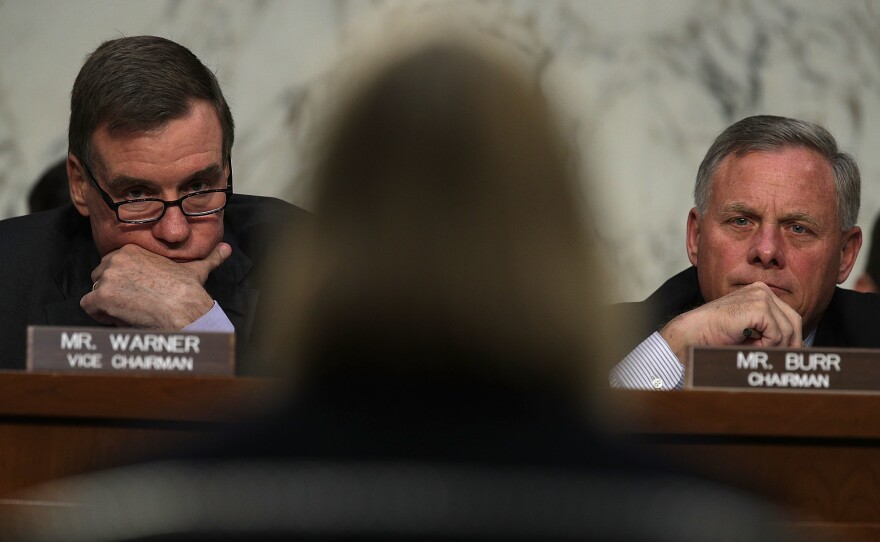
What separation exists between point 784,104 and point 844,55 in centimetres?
21

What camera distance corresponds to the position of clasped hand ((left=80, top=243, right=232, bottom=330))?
7.04 feet

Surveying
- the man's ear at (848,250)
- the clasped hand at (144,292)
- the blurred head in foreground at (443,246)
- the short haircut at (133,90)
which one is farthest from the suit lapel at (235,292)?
the blurred head in foreground at (443,246)

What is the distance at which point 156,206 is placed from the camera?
7.55 ft

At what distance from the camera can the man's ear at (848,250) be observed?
2656 mm

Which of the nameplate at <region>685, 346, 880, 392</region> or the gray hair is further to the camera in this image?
the gray hair

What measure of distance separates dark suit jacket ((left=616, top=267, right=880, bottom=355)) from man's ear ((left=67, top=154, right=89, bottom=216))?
1.07 metres

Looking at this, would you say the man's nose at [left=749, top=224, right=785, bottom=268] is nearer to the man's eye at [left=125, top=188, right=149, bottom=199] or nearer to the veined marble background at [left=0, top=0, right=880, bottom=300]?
the veined marble background at [left=0, top=0, right=880, bottom=300]

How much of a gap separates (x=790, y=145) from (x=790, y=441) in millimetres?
1208

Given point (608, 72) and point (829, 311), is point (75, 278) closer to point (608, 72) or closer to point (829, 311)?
point (829, 311)

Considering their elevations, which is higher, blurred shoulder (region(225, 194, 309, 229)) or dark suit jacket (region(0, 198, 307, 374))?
blurred shoulder (region(225, 194, 309, 229))

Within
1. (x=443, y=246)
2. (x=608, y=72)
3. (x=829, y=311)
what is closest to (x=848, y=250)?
(x=829, y=311)

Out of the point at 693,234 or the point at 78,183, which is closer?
the point at 78,183

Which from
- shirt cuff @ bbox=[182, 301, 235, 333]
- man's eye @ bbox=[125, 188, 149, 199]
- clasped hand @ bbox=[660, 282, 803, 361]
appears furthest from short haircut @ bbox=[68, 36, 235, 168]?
clasped hand @ bbox=[660, 282, 803, 361]

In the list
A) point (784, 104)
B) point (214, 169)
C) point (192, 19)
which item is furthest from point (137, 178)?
point (784, 104)
